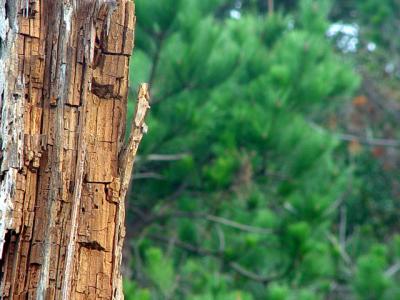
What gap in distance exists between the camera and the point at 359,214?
27.6 feet

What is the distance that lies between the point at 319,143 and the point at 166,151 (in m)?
0.83

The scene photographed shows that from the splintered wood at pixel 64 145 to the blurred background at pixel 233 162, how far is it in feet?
7.12

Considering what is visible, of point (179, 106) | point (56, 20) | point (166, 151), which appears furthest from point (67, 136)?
point (166, 151)

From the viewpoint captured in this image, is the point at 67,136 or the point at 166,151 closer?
the point at 67,136

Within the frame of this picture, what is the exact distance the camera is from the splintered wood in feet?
4.69

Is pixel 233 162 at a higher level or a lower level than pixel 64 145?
higher

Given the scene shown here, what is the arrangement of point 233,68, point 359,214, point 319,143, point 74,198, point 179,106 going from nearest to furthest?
point 74,198
point 179,106
point 233,68
point 319,143
point 359,214

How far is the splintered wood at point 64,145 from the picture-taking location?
4.69 feet

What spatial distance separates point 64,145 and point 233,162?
2.92 m

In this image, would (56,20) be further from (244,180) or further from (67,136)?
(244,180)

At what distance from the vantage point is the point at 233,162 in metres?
4.34

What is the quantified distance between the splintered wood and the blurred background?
2.17 m

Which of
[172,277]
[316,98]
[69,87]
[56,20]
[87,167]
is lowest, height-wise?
[172,277]

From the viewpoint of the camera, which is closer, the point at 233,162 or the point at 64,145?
the point at 64,145
